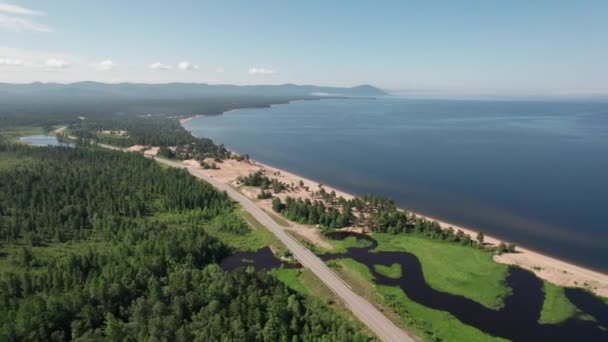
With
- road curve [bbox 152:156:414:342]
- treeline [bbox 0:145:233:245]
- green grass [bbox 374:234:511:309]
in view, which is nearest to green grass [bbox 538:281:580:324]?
green grass [bbox 374:234:511:309]

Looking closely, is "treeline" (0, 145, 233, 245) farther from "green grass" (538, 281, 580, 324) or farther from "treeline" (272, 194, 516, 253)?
"green grass" (538, 281, 580, 324)

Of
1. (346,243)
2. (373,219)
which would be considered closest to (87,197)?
(346,243)

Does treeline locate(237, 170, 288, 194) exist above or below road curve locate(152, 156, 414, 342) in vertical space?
above

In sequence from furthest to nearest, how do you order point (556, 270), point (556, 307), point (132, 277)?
point (556, 270)
point (556, 307)
point (132, 277)

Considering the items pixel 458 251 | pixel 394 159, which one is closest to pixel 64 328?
pixel 458 251

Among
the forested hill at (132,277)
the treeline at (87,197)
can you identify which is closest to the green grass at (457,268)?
the forested hill at (132,277)

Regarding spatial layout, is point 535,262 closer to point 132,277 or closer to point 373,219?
point 373,219
